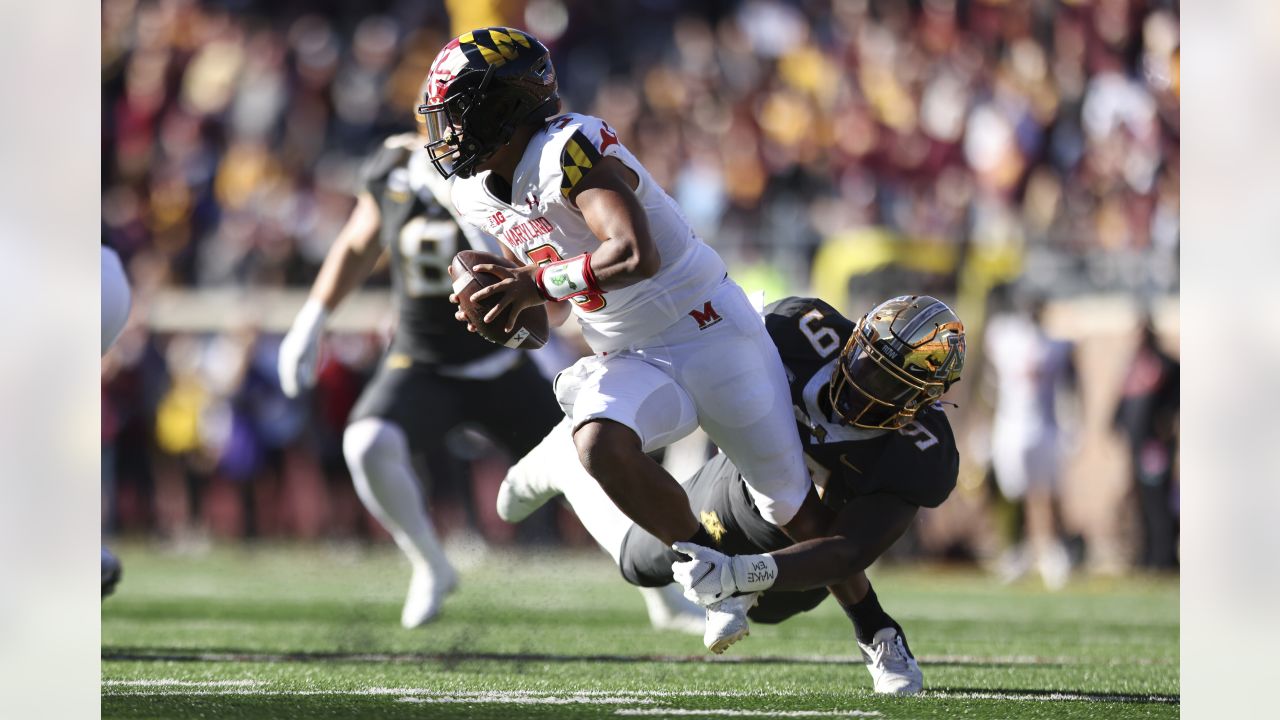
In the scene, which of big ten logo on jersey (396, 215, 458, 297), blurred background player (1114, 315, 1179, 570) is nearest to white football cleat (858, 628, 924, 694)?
big ten logo on jersey (396, 215, 458, 297)

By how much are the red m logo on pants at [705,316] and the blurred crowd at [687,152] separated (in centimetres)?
509

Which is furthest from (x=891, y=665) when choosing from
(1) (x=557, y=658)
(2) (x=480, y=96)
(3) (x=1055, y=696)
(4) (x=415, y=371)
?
(4) (x=415, y=371)

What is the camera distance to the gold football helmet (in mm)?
3873

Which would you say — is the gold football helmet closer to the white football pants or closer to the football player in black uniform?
the football player in black uniform

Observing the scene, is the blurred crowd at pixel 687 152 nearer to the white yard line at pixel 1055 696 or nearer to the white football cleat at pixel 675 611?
the white football cleat at pixel 675 611

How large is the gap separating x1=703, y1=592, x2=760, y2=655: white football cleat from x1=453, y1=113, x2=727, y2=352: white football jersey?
0.77 meters

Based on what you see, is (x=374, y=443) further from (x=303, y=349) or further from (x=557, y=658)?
A: (x=557, y=658)

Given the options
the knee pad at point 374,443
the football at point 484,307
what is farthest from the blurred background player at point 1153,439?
the football at point 484,307

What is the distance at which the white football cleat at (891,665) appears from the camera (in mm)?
4027

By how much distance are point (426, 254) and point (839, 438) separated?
2.36 m

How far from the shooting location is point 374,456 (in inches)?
236

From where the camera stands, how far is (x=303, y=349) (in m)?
5.86
